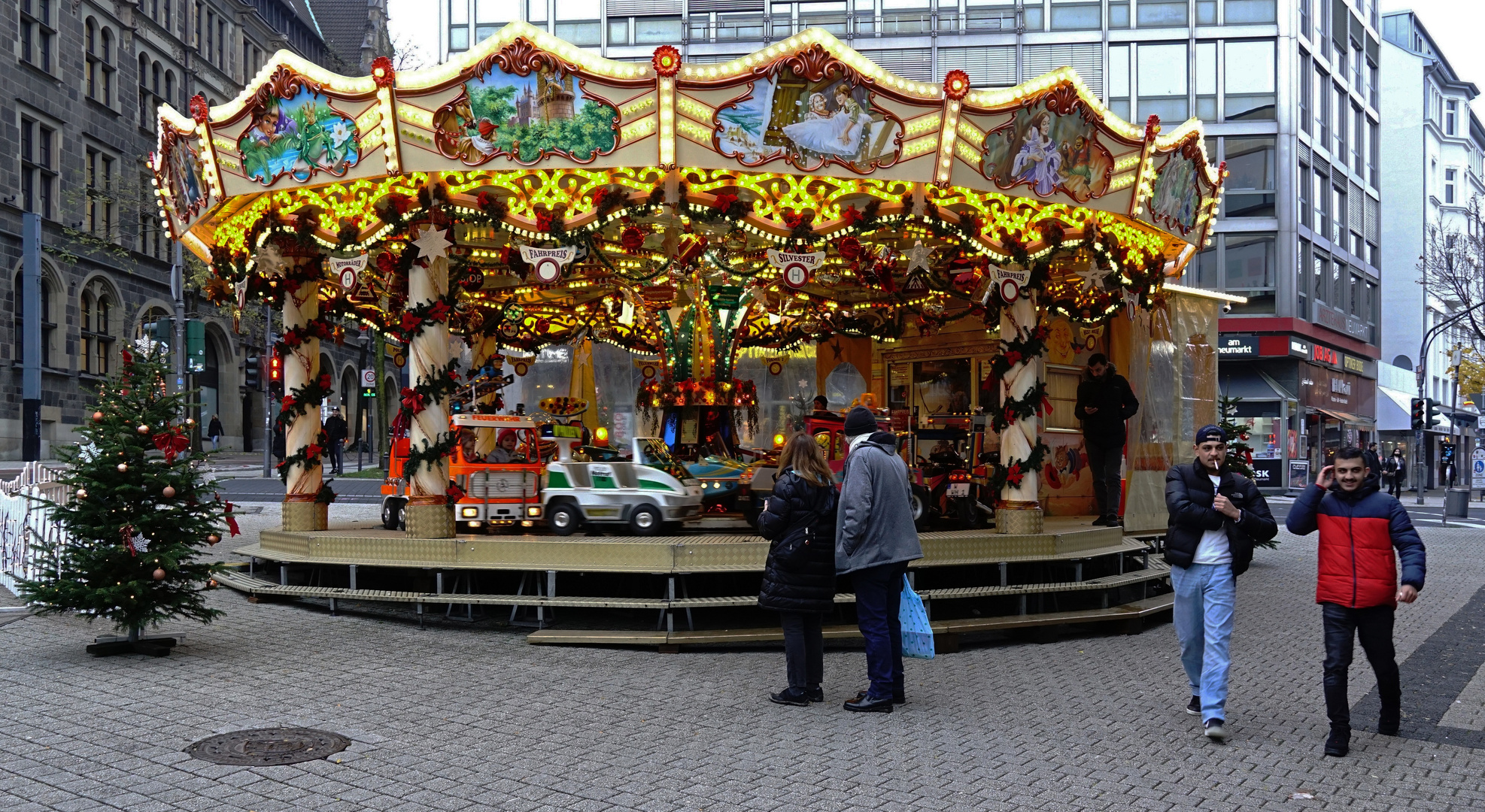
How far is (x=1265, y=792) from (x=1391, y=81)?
58.5 meters

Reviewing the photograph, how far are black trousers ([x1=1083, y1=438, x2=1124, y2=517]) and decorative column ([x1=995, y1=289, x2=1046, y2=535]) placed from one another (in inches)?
56.0

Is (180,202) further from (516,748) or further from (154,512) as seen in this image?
(516,748)

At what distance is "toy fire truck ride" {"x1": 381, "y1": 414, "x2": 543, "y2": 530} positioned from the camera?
12.2 m

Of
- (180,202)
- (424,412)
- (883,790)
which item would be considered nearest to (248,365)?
(180,202)

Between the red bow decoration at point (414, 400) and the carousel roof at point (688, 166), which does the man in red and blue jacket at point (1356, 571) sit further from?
the red bow decoration at point (414, 400)

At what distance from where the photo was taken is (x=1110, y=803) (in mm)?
5648

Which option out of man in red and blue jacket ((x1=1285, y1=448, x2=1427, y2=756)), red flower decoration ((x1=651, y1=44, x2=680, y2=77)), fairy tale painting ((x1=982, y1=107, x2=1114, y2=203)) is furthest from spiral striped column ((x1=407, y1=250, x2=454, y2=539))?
man in red and blue jacket ((x1=1285, y1=448, x2=1427, y2=756))

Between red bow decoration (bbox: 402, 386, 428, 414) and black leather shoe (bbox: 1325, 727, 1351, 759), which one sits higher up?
red bow decoration (bbox: 402, 386, 428, 414)

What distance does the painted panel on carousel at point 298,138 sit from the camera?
10398 mm

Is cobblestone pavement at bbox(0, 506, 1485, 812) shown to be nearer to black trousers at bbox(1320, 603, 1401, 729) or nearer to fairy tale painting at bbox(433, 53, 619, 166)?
black trousers at bbox(1320, 603, 1401, 729)

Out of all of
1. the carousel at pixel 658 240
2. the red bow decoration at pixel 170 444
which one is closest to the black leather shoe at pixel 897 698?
the carousel at pixel 658 240

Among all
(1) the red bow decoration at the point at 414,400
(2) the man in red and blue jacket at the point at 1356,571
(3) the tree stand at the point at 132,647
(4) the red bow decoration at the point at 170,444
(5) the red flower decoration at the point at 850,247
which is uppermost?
(5) the red flower decoration at the point at 850,247

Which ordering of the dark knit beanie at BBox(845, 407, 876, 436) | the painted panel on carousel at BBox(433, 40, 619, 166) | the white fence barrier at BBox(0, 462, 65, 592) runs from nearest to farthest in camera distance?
1. the dark knit beanie at BBox(845, 407, 876, 436)
2. the painted panel on carousel at BBox(433, 40, 619, 166)
3. the white fence barrier at BBox(0, 462, 65, 592)

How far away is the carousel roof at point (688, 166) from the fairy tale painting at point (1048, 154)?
0.06 ft
